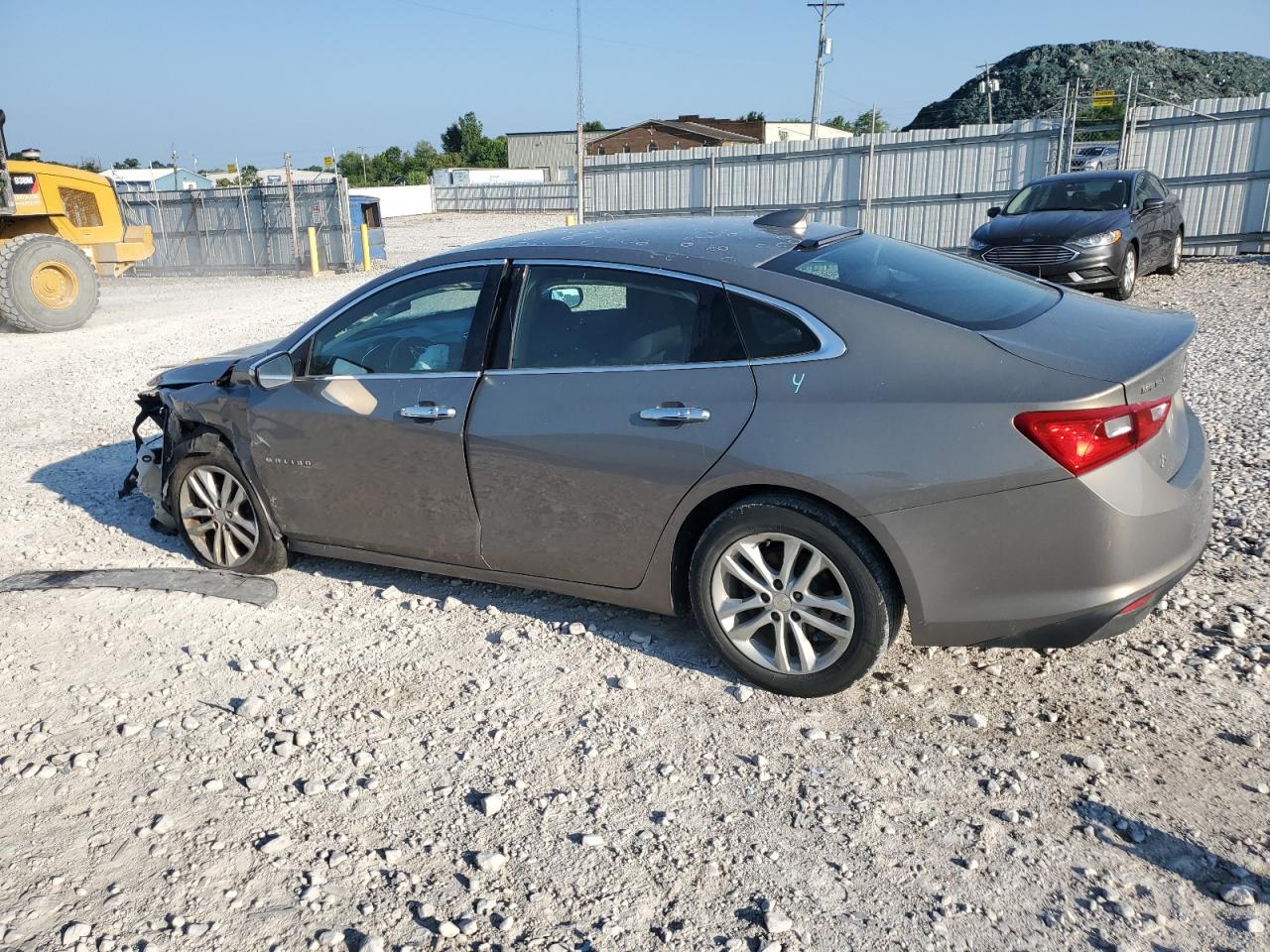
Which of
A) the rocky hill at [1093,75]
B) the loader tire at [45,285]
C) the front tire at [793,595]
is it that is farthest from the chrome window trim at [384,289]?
the rocky hill at [1093,75]

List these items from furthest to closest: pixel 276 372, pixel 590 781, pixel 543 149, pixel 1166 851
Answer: pixel 543 149, pixel 276 372, pixel 590 781, pixel 1166 851

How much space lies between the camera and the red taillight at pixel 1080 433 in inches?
120

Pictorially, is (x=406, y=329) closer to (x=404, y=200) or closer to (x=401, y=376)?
(x=401, y=376)

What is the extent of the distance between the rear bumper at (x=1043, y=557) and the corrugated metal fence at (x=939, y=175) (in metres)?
16.6

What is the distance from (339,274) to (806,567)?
850 inches

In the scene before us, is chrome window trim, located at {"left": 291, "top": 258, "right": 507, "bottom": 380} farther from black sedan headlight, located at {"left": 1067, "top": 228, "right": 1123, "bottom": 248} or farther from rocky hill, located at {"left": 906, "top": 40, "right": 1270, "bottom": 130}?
rocky hill, located at {"left": 906, "top": 40, "right": 1270, "bottom": 130}

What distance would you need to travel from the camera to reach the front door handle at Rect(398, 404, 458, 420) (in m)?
4.10

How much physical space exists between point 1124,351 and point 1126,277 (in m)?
10.5

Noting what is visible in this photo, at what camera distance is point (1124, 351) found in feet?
10.8

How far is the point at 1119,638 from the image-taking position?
3949mm

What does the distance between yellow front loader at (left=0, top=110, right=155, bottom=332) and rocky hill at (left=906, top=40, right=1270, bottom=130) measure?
45810mm

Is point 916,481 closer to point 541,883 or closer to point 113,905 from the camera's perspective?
point 541,883

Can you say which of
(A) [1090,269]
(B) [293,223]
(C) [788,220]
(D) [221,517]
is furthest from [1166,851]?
(B) [293,223]

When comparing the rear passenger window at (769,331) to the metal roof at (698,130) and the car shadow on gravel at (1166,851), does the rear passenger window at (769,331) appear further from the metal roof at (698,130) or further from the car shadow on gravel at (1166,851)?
the metal roof at (698,130)
